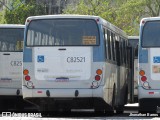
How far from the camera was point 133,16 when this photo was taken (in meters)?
54.4

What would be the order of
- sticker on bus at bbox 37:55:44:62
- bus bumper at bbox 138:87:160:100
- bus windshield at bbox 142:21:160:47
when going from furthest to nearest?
bus windshield at bbox 142:21:160:47, bus bumper at bbox 138:87:160:100, sticker on bus at bbox 37:55:44:62

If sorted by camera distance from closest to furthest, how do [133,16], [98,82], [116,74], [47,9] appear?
[98,82]
[116,74]
[133,16]
[47,9]

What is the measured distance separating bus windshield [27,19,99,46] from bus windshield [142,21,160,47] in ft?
5.15

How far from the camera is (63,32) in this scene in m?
20.0

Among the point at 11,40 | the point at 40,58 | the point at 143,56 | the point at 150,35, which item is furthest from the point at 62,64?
the point at 11,40

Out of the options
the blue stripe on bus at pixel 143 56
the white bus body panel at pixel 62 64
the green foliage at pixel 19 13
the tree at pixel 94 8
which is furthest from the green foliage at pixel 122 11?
the white bus body panel at pixel 62 64

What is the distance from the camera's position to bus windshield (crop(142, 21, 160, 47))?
2038 cm

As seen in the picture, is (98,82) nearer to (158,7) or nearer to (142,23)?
(142,23)

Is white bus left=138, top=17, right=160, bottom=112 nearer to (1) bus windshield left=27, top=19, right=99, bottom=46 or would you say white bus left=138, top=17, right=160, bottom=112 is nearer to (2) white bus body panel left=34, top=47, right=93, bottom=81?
(1) bus windshield left=27, top=19, right=99, bottom=46

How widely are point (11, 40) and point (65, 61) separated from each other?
4.83 meters

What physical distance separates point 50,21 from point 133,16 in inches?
1368

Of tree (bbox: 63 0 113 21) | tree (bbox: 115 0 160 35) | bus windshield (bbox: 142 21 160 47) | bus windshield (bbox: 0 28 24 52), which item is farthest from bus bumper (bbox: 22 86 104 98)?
tree (bbox: 115 0 160 35)

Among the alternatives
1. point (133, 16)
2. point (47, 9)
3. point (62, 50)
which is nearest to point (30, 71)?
point (62, 50)

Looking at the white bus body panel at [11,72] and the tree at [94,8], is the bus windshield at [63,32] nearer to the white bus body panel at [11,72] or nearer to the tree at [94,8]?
the white bus body panel at [11,72]
